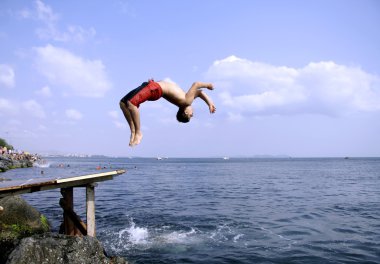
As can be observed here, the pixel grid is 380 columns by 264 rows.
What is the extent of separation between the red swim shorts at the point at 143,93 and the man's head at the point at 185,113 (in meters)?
0.50

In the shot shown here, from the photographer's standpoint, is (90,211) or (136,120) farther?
(90,211)

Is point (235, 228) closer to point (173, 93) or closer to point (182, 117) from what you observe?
point (182, 117)

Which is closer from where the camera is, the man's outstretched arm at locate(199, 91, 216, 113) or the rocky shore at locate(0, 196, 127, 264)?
the man's outstretched arm at locate(199, 91, 216, 113)

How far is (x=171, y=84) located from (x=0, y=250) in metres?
10.6

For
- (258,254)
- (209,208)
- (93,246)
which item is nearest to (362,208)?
(209,208)

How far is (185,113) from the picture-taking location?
573cm

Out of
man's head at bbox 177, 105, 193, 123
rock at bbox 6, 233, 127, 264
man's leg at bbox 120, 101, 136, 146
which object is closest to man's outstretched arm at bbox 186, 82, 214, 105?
man's head at bbox 177, 105, 193, 123

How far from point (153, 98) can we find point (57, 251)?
615 centimetres

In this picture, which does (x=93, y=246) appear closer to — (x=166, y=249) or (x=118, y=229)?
(x=166, y=249)

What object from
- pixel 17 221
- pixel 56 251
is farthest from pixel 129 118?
pixel 17 221

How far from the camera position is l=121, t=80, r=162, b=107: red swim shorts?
543 cm

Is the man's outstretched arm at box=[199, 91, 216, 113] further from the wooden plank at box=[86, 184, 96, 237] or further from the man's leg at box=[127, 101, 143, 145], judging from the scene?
the wooden plank at box=[86, 184, 96, 237]

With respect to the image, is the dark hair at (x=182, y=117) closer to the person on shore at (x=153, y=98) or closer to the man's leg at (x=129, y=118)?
the person on shore at (x=153, y=98)

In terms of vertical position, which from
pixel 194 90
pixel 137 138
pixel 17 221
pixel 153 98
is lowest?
pixel 17 221
